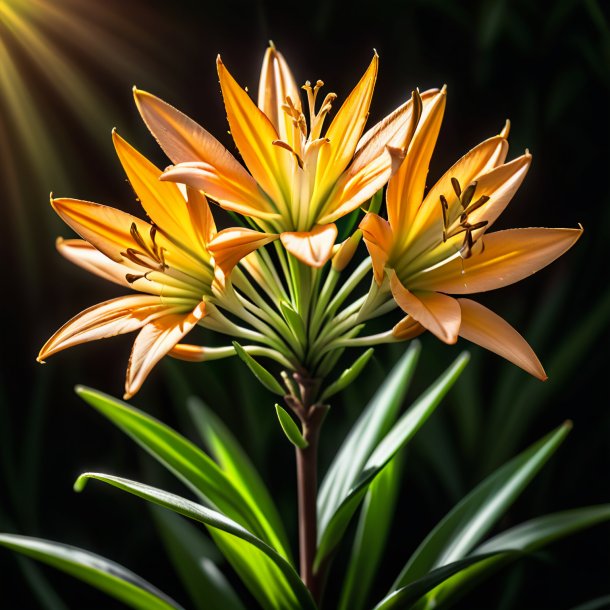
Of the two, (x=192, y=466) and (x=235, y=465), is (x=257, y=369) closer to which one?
(x=192, y=466)

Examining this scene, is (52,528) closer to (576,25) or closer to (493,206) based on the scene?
(493,206)

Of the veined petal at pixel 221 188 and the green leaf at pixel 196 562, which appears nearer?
the veined petal at pixel 221 188

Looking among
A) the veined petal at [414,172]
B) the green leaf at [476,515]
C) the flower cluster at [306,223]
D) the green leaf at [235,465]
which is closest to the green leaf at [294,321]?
the flower cluster at [306,223]

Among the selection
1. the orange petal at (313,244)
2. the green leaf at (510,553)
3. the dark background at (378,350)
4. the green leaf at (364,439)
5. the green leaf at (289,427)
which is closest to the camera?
the orange petal at (313,244)

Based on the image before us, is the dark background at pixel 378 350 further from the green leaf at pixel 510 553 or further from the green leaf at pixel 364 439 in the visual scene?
the green leaf at pixel 510 553

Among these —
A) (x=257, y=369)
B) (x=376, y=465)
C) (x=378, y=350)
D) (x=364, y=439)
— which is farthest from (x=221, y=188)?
(x=378, y=350)

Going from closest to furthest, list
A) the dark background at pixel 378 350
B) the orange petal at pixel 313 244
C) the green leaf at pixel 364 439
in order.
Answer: the orange petal at pixel 313 244 < the green leaf at pixel 364 439 < the dark background at pixel 378 350

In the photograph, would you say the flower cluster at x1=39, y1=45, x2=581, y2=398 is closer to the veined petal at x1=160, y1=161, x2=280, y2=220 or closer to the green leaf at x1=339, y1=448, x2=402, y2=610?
the veined petal at x1=160, y1=161, x2=280, y2=220
